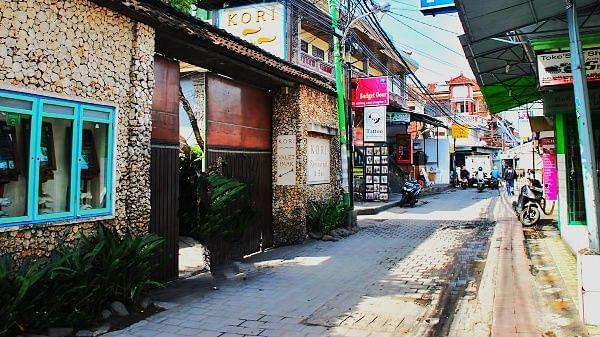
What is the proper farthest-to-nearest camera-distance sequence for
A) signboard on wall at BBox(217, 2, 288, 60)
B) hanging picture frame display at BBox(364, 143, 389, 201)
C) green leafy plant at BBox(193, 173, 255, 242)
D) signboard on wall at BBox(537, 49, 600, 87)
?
hanging picture frame display at BBox(364, 143, 389, 201) → signboard on wall at BBox(217, 2, 288, 60) → green leafy plant at BBox(193, 173, 255, 242) → signboard on wall at BBox(537, 49, 600, 87)

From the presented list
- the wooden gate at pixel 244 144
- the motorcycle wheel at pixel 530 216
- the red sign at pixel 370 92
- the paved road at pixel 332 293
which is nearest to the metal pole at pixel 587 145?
the paved road at pixel 332 293

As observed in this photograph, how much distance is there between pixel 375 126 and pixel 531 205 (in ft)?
22.5

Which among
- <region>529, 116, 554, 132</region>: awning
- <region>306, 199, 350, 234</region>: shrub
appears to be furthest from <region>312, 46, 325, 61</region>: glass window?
<region>306, 199, 350, 234</region>: shrub

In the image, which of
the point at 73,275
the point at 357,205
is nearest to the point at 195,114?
the point at 73,275

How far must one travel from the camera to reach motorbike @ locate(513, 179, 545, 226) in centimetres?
1350

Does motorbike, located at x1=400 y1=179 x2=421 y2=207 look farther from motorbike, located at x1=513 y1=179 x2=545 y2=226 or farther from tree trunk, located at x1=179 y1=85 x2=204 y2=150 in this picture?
tree trunk, located at x1=179 y1=85 x2=204 y2=150

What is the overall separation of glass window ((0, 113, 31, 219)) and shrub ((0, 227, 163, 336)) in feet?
2.04

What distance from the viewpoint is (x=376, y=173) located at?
21750 mm

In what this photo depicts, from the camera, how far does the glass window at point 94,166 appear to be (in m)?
5.93

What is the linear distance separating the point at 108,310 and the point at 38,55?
297cm

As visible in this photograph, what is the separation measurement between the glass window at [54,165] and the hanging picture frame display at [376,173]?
16889 mm

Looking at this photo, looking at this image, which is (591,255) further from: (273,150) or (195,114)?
(273,150)

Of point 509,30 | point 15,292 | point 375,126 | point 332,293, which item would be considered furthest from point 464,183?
point 15,292

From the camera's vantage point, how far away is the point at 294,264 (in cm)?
900
